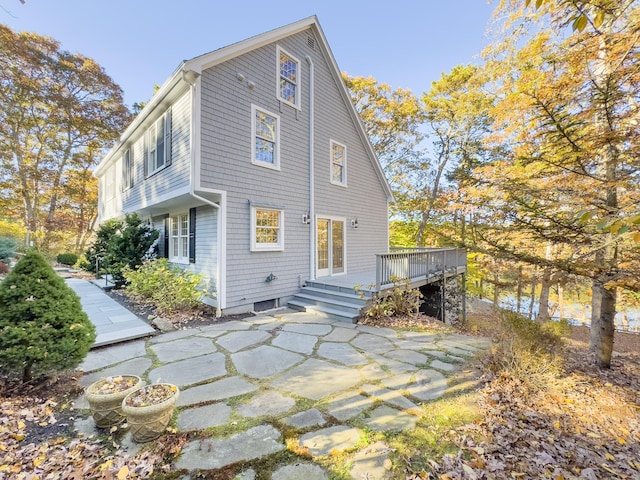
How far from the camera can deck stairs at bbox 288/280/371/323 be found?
21.5 feet

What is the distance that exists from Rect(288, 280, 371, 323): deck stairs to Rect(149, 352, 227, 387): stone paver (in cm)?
308

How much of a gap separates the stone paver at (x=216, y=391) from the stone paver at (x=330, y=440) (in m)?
1.09

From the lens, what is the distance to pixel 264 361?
4.07 m

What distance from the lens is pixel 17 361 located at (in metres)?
2.77

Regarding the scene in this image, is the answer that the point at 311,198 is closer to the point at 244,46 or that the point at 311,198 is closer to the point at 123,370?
the point at 244,46

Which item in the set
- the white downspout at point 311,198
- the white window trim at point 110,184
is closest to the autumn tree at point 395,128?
the white downspout at point 311,198

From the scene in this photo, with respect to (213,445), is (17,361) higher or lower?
higher

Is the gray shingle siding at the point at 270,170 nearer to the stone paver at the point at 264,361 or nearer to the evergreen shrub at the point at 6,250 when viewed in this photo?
the stone paver at the point at 264,361

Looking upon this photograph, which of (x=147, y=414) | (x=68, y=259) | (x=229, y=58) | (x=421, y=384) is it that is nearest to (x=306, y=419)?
(x=147, y=414)

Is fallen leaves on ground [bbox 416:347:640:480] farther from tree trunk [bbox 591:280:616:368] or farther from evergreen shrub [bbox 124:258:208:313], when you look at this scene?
evergreen shrub [bbox 124:258:208:313]

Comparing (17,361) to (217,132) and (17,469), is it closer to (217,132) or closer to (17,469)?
(17,469)

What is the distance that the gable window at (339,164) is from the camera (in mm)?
9906

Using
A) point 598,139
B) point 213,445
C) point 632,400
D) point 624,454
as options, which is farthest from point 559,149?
point 213,445

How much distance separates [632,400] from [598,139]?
10.8 feet
